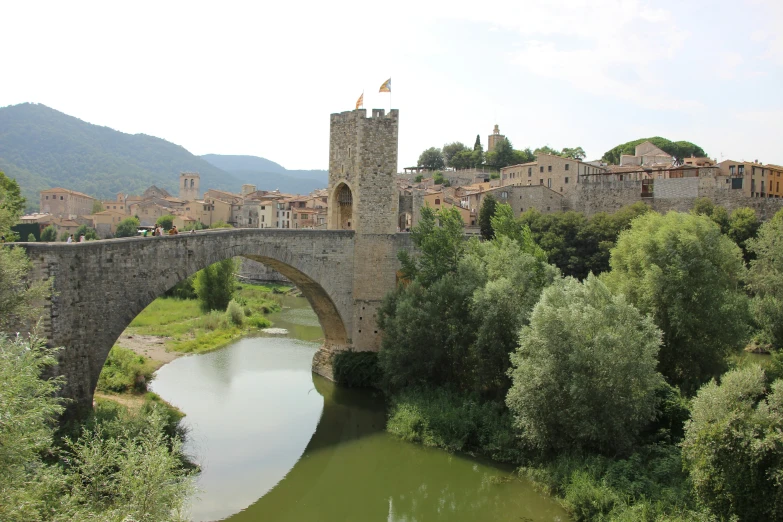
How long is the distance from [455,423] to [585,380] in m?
3.69

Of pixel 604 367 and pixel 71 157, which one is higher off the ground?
pixel 71 157

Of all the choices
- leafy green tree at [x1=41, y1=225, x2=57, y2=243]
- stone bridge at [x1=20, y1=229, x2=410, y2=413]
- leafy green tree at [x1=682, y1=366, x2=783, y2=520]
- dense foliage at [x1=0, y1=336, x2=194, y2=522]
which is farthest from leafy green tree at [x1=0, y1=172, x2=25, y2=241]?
leafy green tree at [x1=41, y1=225, x2=57, y2=243]

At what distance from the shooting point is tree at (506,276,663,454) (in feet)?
42.3

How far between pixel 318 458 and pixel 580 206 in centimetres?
2863

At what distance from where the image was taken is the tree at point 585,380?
12891 mm

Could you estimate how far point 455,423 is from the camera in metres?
15.3

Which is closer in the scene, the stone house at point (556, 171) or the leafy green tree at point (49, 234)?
the stone house at point (556, 171)

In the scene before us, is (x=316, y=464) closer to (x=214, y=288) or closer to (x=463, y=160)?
(x=214, y=288)

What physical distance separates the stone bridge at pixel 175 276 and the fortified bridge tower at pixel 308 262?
0.9 inches

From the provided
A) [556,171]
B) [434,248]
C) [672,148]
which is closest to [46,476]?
[434,248]

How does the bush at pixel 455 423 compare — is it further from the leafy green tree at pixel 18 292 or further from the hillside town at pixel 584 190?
the leafy green tree at pixel 18 292

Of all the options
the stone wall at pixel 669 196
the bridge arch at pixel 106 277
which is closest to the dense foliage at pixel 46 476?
the bridge arch at pixel 106 277

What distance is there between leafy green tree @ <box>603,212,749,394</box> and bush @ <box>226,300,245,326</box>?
57.9ft

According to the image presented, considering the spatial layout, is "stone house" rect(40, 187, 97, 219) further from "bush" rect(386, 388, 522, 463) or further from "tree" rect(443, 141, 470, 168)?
"bush" rect(386, 388, 522, 463)
